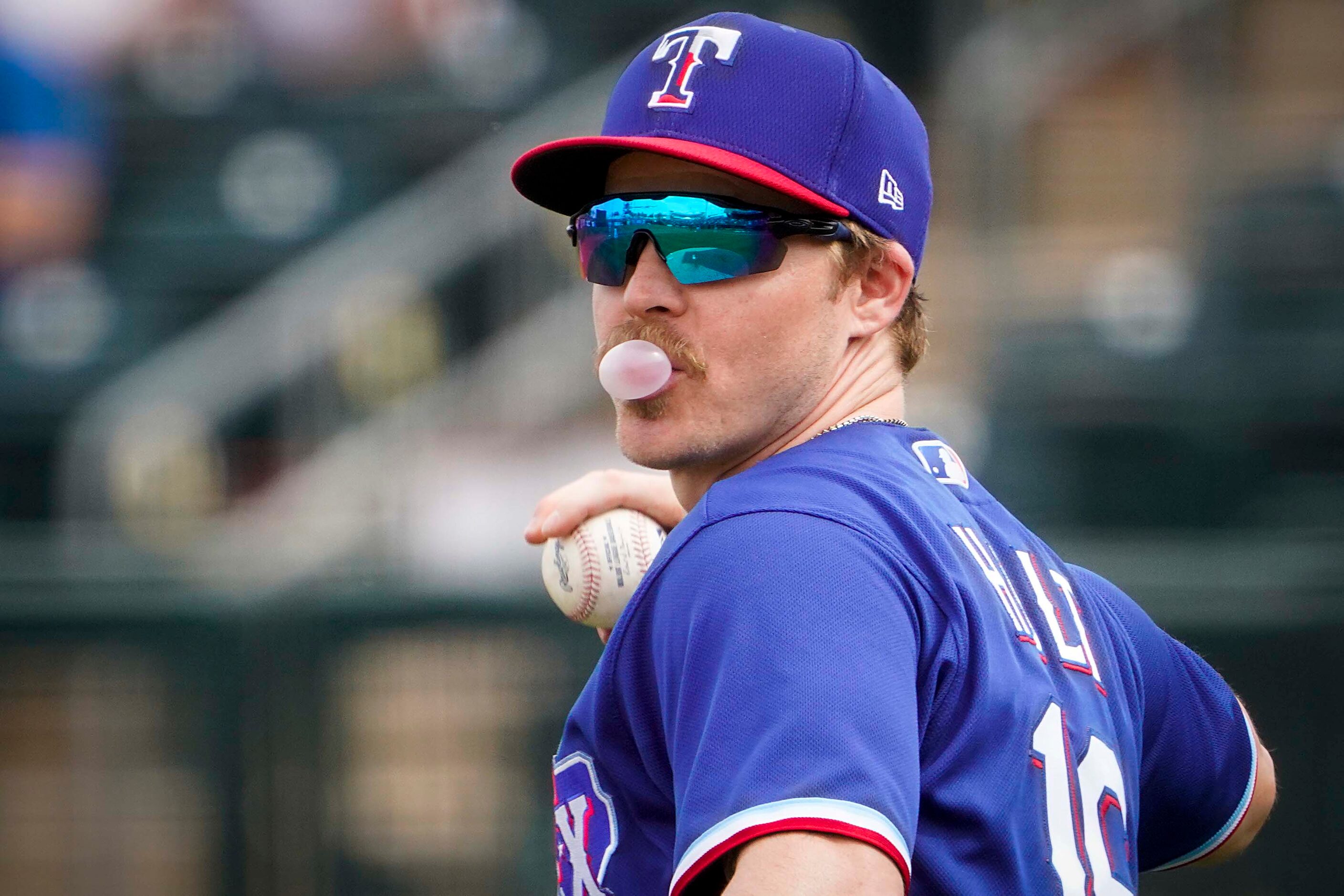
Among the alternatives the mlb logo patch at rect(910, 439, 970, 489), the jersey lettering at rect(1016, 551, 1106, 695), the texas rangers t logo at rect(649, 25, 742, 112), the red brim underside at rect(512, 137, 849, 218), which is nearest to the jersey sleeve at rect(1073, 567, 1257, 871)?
the jersey lettering at rect(1016, 551, 1106, 695)

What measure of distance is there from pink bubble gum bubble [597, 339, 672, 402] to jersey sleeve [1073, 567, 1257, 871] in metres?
0.63

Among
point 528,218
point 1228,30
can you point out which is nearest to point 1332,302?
point 1228,30

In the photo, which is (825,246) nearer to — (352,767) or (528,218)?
(352,767)

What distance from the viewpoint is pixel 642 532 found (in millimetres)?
2195

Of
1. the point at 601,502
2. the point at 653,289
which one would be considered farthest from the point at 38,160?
the point at 653,289

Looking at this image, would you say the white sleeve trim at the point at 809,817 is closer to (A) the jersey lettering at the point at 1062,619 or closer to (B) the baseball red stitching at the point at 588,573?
(A) the jersey lettering at the point at 1062,619

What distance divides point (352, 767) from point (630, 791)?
411 cm

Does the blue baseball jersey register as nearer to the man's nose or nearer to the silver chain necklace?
the silver chain necklace

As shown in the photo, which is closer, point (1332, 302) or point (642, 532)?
point (642, 532)

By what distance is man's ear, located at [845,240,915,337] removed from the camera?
1847mm

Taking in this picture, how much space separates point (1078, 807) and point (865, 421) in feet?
1.55

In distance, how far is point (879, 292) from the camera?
1.87m

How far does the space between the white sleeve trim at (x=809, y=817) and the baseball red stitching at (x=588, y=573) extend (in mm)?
811

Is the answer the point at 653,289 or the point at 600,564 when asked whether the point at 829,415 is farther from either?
the point at 600,564
